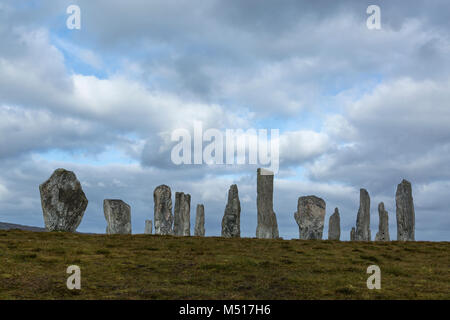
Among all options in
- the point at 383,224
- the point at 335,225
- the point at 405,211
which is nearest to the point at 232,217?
the point at 405,211

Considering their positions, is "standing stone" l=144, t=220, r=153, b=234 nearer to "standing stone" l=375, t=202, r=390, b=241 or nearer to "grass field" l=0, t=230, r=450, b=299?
"grass field" l=0, t=230, r=450, b=299

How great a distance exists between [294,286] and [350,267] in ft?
11.6

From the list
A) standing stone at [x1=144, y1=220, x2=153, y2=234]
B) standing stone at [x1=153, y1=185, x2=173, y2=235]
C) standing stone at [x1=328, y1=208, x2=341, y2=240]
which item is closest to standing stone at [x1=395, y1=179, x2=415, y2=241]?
standing stone at [x1=328, y1=208, x2=341, y2=240]

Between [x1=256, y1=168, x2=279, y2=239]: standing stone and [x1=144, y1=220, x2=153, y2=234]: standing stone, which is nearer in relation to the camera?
[x1=256, y1=168, x2=279, y2=239]: standing stone

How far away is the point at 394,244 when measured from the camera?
22797 mm

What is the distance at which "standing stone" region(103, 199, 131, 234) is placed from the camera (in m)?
27.0

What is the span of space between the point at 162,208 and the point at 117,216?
4160mm

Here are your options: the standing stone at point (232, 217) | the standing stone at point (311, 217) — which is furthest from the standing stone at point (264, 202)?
the standing stone at point (311, 217)

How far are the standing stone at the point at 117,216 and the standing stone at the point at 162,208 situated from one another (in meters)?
3.38

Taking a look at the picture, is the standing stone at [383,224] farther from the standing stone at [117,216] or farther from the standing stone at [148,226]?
the standing stone at [117,216]

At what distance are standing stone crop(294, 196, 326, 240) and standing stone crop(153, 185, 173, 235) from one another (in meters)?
8.84

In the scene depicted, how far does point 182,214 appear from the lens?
33.1 metres
